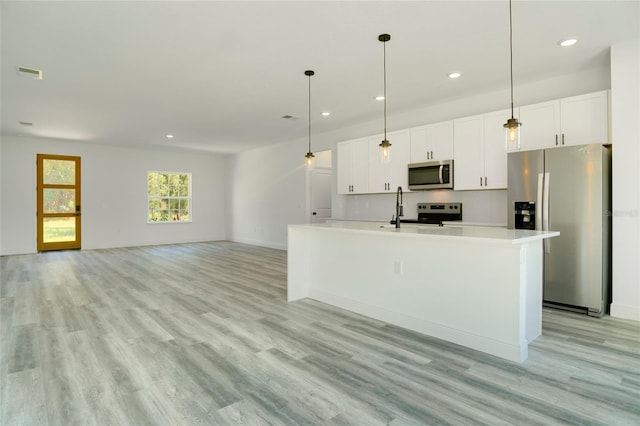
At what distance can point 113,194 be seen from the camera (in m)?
9.16

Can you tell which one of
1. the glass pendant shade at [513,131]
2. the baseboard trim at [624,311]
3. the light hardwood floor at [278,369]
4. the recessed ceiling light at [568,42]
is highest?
the recessed ceiling light at [568,42]

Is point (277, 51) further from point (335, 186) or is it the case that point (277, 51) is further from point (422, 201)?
point (335, 186)

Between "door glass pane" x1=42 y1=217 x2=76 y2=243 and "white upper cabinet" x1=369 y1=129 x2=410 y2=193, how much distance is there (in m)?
7.43

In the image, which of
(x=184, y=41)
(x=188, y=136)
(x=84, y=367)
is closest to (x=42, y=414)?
(x=84, y=367)

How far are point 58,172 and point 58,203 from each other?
74 cm

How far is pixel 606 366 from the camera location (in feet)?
8.05

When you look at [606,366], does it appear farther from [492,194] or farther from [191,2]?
[191,2]

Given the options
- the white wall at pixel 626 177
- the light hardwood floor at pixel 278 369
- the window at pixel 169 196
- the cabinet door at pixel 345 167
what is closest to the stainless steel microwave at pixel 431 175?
the cabinet door at pixel 345 167

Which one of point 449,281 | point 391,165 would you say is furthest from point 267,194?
point 449,281

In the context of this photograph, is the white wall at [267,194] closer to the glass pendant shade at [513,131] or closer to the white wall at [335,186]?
the white wall at [335,186]

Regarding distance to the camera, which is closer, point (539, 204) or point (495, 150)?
point (539, 204)

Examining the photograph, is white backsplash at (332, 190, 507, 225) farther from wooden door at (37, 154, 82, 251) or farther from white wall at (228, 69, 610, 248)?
wooden door at (37, 154, 82, 251)

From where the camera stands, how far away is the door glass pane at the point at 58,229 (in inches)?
329

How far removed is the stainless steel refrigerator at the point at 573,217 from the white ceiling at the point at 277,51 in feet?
3.59
